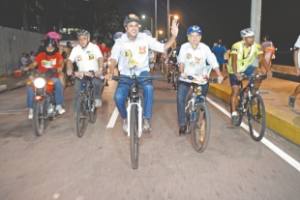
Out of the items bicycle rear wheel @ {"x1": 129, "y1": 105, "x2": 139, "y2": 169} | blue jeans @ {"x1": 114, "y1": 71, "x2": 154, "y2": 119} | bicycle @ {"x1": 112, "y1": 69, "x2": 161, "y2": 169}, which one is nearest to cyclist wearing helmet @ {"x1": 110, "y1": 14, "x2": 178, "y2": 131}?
blue jeans @ {"x1": 114, "y1": 71, "x2": 154, "y2": 119}

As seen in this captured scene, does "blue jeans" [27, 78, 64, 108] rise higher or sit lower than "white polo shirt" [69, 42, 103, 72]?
lower

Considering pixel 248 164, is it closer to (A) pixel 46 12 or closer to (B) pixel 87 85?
(B) pixel 87 85

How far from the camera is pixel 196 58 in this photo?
717 cm

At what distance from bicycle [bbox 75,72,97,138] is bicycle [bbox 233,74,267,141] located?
2941mm

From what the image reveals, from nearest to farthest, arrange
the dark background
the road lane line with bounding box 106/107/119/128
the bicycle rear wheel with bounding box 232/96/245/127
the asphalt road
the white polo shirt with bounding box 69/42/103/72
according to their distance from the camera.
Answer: the asphalt road
the bicycle rear wheel with bounding box 232/96/245/127
the white polo shirt with bounding box 69/42/103/72
the road lane line with bounding box 106/107/119/128
the dark background

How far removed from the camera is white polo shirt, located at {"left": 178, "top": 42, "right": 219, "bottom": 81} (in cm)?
716

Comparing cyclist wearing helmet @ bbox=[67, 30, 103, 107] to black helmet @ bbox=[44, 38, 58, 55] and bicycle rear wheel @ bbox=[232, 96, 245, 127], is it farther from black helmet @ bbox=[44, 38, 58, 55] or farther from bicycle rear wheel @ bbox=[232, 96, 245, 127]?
bicycle rear wheel @ bbox=[232, 96, 245, 127]

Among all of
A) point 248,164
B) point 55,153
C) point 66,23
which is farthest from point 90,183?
point 66,23

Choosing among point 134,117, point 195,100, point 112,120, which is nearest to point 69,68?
A: point 112,120

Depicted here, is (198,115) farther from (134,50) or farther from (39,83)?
(39,83)

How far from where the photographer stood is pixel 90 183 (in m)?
5.24

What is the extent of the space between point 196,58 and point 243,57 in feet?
4.94

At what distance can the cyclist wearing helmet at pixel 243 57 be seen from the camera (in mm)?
8047

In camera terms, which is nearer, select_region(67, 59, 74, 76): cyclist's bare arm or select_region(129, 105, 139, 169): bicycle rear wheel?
select_region(129, 105, 139, 169): bicycle rear wheel
